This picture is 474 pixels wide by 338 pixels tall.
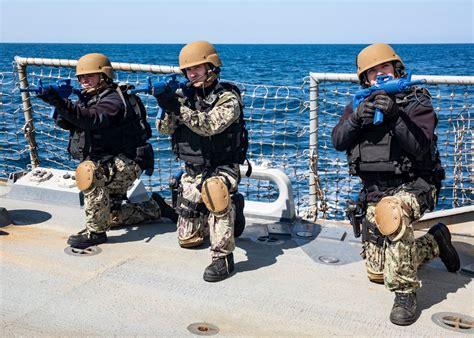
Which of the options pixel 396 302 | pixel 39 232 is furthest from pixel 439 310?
pixel 39 232

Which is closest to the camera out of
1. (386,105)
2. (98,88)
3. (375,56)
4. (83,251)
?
(386,105)

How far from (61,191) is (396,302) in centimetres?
327

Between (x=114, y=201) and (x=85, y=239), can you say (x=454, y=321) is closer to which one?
(x=85, y=239)

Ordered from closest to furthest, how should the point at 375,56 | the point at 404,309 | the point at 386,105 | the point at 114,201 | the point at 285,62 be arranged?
1. the point at 386,105
2. the point at 404,309
3. the point at 375,56
4. the point at 114,201
5. the point at 285,62

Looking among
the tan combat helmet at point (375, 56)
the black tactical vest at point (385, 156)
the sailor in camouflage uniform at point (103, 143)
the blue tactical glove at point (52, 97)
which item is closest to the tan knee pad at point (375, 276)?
the black tactical vest at point (385, 156)

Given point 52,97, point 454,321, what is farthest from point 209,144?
point 454,321

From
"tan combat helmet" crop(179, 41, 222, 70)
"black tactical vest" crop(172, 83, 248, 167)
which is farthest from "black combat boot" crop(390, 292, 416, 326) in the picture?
"tan combat helmet" crop(179, 41, 222, 70)

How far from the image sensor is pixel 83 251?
173 inches

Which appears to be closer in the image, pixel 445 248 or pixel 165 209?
pixel 445 248

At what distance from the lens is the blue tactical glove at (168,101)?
379 centimetres

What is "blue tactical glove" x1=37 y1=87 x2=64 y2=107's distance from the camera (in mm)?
3902

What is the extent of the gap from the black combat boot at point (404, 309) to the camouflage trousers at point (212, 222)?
1134mm

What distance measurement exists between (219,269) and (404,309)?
1.17 metres

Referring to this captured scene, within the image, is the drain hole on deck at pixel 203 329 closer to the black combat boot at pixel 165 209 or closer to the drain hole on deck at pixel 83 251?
the drain hole on deck at pixel 83 251
